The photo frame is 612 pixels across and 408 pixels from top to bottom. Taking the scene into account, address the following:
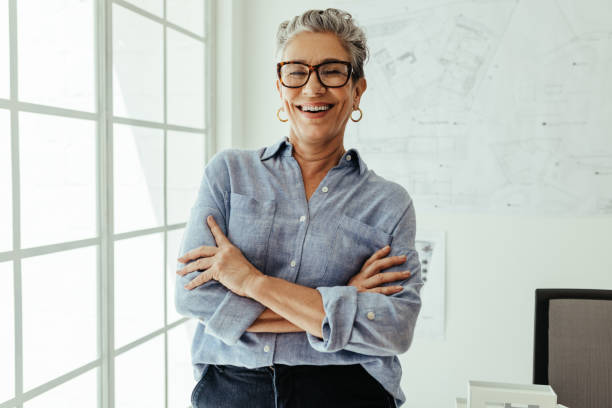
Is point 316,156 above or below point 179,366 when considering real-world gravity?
above

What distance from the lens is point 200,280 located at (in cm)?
120

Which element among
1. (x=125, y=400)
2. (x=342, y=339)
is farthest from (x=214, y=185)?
(x=125, y=400)

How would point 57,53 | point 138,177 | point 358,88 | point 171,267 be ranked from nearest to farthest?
point 358,88, point 57,53, point 138,177, point 171,267

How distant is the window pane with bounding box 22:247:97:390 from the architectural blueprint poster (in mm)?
1433

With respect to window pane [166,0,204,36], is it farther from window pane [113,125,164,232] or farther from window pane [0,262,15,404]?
window pane [0,262,15,404]

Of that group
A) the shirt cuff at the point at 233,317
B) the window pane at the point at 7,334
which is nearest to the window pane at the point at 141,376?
the window pane at the point at 7,334

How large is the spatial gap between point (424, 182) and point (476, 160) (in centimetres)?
26

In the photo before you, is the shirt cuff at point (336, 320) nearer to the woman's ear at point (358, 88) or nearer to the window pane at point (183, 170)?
the woman's ear at point (358, 88)

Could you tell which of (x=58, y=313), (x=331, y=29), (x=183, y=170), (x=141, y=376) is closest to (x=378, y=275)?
(x=331, y=29)

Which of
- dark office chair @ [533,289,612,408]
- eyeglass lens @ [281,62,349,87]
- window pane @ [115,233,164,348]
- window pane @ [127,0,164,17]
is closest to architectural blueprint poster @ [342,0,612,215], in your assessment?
dark office chair @ [533,289,612,408]

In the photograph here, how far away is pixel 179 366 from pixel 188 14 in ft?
5.33

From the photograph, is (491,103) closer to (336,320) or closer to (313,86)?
(313,86)

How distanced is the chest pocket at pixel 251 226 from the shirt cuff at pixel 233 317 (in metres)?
0.12

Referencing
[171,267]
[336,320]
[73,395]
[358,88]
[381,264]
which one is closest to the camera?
[336,320]
